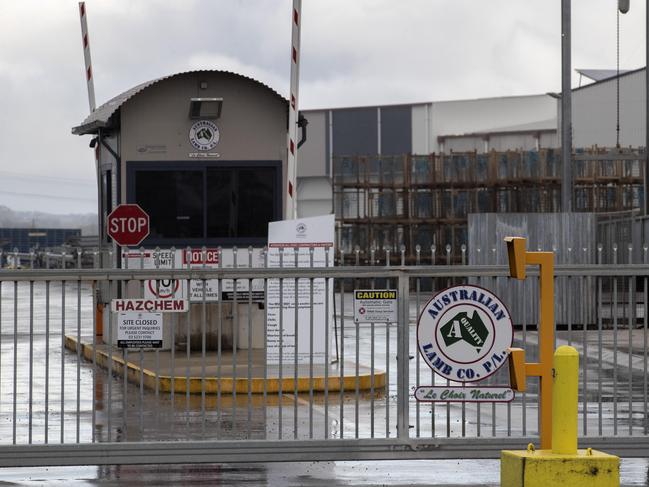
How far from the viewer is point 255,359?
1698 centimetres

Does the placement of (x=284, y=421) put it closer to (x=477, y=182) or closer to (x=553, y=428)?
(x=553, y=428)

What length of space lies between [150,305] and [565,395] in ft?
10.8

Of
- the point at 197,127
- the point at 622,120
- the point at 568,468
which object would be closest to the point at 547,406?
the point at 568,468

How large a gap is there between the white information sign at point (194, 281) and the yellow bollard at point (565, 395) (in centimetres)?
278

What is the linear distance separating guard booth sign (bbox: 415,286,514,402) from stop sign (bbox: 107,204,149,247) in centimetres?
1140

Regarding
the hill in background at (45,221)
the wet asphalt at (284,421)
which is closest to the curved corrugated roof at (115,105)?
the wet asphalt at (284,421)

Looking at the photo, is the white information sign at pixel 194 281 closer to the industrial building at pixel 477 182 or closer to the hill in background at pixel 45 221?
the industrial building at pixel 477 182

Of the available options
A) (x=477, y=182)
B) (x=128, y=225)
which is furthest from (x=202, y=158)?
(x=477, y=182)

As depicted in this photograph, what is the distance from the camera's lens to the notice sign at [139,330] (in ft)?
35.3

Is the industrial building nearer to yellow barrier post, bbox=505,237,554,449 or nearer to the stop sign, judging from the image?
the stop sign

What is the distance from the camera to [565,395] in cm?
884

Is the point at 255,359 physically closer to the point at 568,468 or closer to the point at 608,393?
the point at 608,393

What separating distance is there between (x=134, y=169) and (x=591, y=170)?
3096 cm

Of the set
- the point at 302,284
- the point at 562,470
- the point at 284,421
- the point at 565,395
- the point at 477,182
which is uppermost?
the point at 477,182
